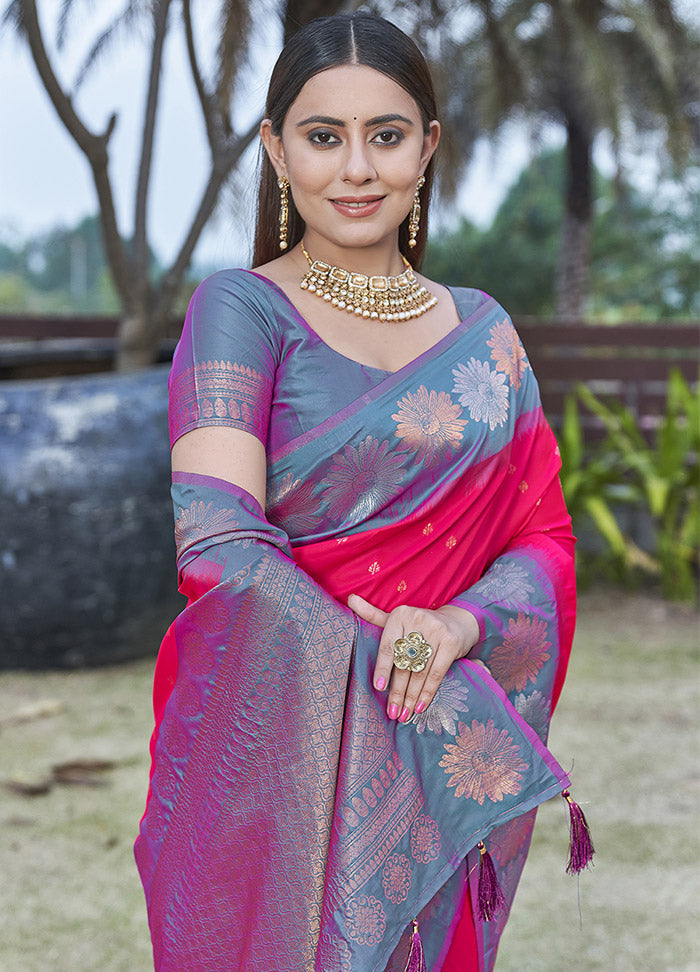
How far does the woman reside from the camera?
1425 millimetres

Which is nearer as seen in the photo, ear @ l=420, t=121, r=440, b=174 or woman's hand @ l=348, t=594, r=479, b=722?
woman's hand @ l=348, t=594, r=479, b=722

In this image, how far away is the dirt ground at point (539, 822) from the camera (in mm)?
2570

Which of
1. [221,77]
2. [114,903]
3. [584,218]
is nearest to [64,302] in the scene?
[584,218]

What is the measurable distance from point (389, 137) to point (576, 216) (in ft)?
49.9

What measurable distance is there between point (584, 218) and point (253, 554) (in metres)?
15.5

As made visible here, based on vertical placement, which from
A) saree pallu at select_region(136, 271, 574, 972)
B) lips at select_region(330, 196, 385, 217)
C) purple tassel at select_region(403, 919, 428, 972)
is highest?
lips at select_region(330, 196, 385, 217)

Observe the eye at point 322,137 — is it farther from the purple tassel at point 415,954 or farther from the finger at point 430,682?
the purple tassel at point 415,954

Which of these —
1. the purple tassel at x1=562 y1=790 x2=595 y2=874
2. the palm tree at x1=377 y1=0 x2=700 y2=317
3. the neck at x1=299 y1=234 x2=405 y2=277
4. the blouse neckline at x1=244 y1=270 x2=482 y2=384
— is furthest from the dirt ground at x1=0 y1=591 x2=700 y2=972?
the palm tree at x1=377 y1=0 x2=700 y2=317

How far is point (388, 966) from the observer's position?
1.53 metres

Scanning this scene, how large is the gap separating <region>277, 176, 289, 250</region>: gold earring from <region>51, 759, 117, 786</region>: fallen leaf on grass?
2283mm

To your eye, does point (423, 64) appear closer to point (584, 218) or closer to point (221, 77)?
point (221, 77)

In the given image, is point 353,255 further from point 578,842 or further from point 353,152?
point 578,842

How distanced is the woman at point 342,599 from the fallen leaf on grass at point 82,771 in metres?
1.95

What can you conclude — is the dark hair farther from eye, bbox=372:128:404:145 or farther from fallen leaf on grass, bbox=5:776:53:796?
fallen leaf on grass, bbox=5:776:53:796
